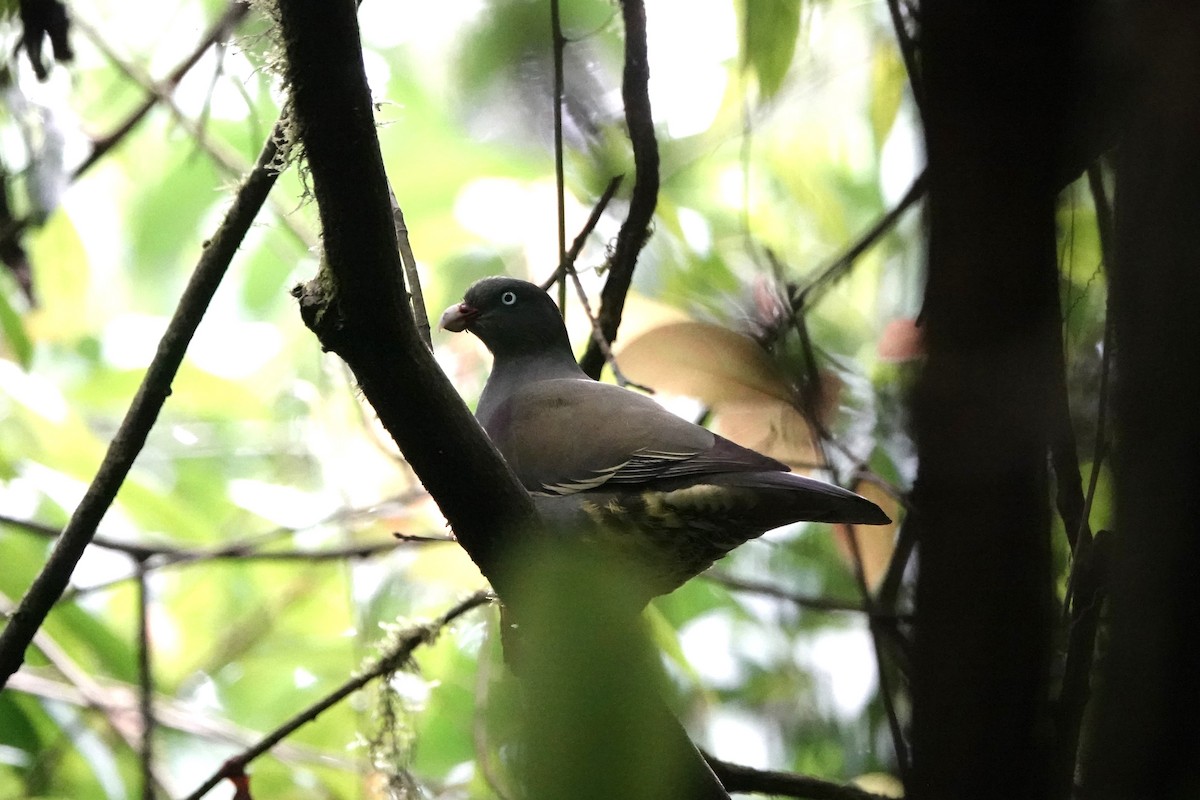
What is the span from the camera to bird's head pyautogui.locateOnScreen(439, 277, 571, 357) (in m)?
2.37

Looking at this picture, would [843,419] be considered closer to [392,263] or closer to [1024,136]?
[392,263]

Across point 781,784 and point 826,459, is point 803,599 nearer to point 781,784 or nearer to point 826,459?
point 826,459

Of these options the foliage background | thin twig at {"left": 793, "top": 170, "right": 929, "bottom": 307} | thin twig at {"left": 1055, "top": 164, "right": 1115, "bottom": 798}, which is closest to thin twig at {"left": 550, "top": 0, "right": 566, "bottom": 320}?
the foliage background

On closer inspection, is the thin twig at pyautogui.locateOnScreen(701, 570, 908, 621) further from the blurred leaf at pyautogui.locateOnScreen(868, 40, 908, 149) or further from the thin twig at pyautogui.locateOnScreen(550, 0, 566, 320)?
the thin twig at pyautogui.locateOnScreen(550, 0, 566, 320)

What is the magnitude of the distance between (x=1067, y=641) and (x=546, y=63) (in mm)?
1281

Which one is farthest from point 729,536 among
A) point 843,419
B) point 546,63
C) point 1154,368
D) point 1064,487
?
point 1154,368

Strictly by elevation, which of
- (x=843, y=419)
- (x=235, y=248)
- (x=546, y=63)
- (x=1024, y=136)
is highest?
(x=546, y=63)

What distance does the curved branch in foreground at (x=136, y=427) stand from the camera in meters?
1.57

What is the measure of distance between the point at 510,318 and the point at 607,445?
A: 25.7 inches

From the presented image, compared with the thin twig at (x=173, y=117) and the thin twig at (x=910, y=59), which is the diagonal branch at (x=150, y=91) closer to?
the thin twig at (x=173, y=117)

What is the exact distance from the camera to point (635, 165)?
6.29 ft

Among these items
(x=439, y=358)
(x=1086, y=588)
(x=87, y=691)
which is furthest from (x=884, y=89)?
(x=87, y=691)

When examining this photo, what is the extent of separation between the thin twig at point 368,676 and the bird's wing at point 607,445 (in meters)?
0.25

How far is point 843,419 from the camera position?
127 cm
